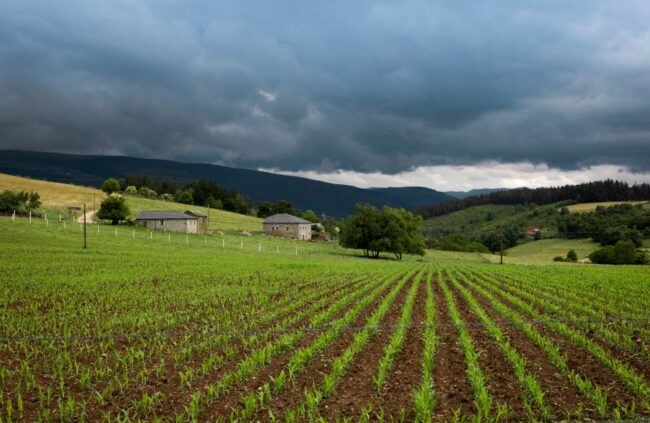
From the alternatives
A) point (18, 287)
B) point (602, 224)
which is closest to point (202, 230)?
point (18, 287)

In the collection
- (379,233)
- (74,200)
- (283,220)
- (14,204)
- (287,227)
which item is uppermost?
(74,200)

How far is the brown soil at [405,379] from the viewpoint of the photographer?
9758 mm

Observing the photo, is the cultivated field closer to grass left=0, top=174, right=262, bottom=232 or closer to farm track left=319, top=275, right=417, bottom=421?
farm track left=319, top=275, right=417, bottom=421

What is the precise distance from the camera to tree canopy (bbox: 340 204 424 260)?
88.5m

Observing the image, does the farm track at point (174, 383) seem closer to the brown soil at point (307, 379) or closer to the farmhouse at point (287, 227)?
the brown soil at point (307, 379)

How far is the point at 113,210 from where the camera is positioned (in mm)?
90688

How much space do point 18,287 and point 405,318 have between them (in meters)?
23.1

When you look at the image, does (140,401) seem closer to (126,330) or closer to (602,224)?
(126,330)

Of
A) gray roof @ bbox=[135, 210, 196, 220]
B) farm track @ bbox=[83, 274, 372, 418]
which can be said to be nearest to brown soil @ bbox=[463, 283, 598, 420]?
farm track @ bbox=[83, 274, 372, 418]

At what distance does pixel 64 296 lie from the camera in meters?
24.6

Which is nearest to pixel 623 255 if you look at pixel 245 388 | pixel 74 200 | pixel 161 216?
pixel 161 216

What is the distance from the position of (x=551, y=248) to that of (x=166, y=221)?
359ft

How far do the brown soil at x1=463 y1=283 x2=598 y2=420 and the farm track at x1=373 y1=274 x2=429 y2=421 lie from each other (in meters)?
2.93

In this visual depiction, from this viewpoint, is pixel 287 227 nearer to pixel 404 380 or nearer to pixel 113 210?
pixel 113 210
